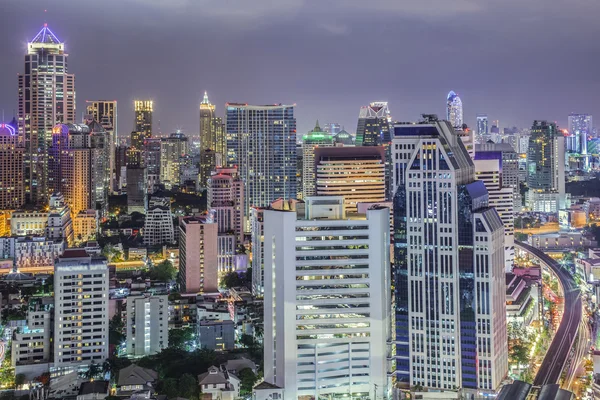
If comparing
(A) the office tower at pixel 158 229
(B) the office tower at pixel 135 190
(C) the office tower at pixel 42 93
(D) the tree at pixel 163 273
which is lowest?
(D) the tree at pixel 163 273

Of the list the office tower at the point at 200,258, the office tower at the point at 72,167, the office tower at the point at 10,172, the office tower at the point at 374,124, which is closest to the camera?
the office tower at the point at 200,258

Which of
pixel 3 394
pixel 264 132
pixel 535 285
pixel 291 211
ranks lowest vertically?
pixel 3 394

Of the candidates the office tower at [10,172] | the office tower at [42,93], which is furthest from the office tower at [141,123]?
the office tower at [10,172]

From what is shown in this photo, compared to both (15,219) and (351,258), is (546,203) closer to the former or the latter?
(15,219)

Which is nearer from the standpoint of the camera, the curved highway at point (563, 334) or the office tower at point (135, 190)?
the curved highway at point (563, 334)

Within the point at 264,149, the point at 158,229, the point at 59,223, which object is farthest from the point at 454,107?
the point at 59,223

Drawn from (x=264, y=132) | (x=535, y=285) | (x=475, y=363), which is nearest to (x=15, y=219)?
(x=264, y=132)

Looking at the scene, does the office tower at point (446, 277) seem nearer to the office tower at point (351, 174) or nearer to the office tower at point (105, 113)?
the office tower at point (351, 174)
